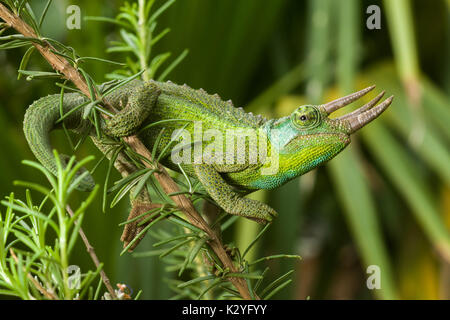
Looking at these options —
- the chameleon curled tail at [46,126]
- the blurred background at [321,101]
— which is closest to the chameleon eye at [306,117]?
the chameleon curled tail at [46,126]

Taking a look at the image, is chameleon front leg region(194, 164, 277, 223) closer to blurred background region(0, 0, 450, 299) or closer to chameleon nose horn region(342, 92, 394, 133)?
chameleon nose horn region(342, 92, 394, 133)

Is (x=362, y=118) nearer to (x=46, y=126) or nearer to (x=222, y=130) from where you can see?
(x=222, y=130)

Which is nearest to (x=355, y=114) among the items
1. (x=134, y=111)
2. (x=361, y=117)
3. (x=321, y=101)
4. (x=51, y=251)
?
(x=361, y=117)

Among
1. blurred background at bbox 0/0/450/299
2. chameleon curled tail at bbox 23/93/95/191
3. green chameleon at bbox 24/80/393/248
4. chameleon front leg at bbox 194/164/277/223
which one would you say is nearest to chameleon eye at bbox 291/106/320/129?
green chameleon at bbox 24/80/393/248

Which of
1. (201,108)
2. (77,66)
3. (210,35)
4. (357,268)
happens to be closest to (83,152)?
(210,35)

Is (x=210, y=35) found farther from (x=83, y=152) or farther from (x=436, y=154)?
(x=436, y=154)

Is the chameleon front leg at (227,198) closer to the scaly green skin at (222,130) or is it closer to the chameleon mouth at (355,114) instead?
the scaly green skin at (222,130)
